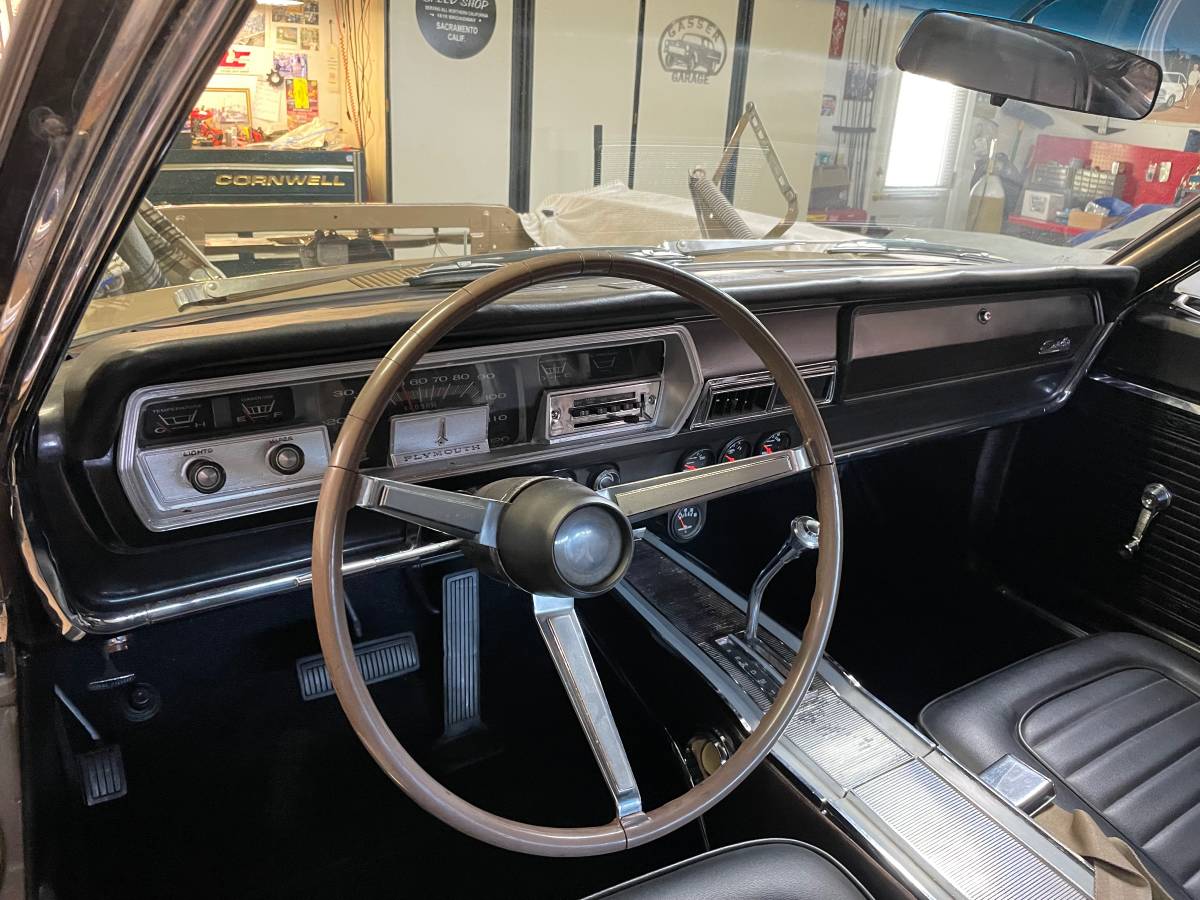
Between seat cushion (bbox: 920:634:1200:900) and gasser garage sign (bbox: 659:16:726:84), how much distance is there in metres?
1.49

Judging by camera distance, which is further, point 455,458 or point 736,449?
point 736,449

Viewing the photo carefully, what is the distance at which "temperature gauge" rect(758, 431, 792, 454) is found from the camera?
5.89 feet

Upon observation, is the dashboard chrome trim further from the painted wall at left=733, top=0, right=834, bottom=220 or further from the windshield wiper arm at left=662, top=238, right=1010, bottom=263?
the painted wall at left=733, top=0, right=834, bottom=220

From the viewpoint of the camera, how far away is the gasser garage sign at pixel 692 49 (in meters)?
2.08

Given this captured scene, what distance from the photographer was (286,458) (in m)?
1.24

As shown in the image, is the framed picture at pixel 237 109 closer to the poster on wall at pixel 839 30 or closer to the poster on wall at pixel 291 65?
the poster on wall at pixel 291 65

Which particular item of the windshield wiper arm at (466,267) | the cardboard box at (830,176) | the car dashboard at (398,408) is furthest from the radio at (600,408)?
the cardboard box at (830,176)

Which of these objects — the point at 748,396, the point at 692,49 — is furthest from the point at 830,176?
the point at 748,396

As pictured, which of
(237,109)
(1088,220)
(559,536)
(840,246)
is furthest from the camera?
(1088,220)

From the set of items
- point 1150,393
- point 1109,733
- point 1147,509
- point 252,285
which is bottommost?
point 1109,733

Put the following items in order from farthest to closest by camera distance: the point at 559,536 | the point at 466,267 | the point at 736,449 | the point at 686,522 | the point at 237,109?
1. the point at 686,522
2. the point at 736,449
3. the point at 466,267
4. the point at 237,109
5. the point at 559,536

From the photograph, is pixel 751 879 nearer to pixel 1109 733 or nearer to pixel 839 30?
pixel 1109 733

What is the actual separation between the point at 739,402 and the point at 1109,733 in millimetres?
900

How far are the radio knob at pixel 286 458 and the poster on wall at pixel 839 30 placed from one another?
1.67 meters
